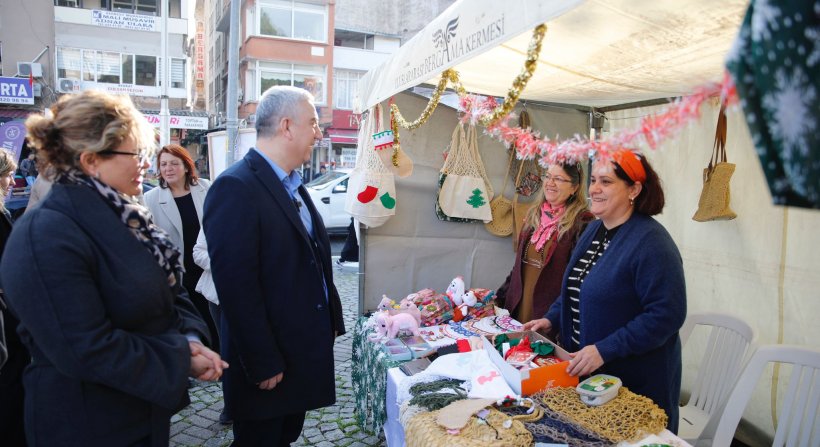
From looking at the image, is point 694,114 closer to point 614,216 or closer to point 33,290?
point 614,216

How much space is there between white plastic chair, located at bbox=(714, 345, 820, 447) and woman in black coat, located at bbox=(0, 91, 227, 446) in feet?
7.04

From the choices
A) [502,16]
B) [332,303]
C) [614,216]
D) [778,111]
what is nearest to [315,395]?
[332,303]

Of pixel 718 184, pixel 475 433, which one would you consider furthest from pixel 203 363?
pixel 718 184

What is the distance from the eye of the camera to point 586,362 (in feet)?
6.30

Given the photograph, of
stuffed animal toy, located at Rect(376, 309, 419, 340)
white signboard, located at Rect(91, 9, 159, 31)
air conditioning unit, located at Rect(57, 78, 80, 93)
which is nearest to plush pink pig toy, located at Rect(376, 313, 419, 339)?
stuffed animal toy, located at Rect(376, 309, 419, 340)

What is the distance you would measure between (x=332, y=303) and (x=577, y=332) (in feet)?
3.85

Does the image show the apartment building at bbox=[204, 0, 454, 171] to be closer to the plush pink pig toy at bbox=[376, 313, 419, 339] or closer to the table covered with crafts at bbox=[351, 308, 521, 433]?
the table covered with crafts at bbox=[351, 308, 521, 433]

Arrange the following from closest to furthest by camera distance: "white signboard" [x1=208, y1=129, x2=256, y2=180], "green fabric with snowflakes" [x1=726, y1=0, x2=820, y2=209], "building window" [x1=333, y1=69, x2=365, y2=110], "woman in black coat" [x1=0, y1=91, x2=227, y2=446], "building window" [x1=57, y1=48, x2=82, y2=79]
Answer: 1. "green fabric with snowflakes" [x1=726, y1=0, x2=820, y2=209]
2. "woman in black coat" [x1=0, y1=91, x2=227, y2=446]
3. "white signboard" [x1=208, y1=129, x2=256, y2=180]
4. "building window" [x1=57, y1=48, x2=82, y2=79]
5. "building window" [x1=333, y1=69, x2=365, y2=110]

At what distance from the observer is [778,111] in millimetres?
671

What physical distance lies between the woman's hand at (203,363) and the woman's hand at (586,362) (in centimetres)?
132

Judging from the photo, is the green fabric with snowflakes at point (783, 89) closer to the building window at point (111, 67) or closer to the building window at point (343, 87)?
the building window at point (111, 67)

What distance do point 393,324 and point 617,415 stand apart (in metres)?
1.47

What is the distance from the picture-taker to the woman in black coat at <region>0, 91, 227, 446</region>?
1.33 metres

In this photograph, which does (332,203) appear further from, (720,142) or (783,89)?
(783,89)
